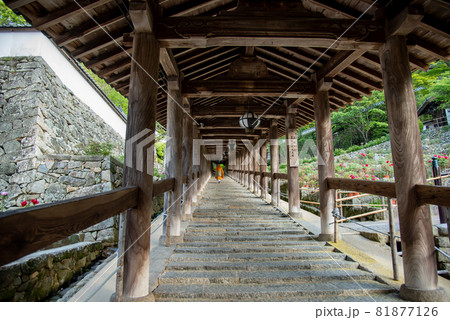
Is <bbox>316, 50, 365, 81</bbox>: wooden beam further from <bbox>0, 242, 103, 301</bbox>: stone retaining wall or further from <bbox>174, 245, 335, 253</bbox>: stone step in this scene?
<bbox>0, 242, 103, 301</bbox>: stone retaining wall

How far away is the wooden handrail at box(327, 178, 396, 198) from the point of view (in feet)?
9.20

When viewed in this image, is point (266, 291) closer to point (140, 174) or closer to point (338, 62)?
point (140, 174)

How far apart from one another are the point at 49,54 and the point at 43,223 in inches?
357

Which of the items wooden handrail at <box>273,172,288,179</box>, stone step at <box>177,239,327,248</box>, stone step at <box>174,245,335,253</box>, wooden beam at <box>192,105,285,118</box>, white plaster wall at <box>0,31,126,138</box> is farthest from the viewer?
white plaster wall at <box>0,31,126,138</box>

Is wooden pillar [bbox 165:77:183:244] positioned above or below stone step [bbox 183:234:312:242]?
above

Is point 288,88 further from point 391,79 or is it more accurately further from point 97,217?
point 97,217

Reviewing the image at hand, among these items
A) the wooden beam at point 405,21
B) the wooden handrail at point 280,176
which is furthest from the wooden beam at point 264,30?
the wooden handrail at point 280,176

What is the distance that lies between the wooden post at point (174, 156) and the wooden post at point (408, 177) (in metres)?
3.40

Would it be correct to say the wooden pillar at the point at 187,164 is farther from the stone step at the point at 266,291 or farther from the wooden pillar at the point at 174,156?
the stone step at the point at 266,291

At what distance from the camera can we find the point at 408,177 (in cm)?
264

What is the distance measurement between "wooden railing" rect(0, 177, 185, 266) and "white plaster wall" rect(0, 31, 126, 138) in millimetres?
8521

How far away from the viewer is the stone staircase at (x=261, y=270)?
262 cm

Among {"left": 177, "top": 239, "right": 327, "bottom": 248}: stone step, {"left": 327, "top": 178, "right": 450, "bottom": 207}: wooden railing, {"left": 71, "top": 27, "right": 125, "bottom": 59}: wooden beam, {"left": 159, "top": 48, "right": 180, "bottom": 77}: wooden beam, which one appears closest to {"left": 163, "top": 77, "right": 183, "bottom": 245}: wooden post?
{"left": 159, "top": 48, "right": 180, "bottom": 77}: wooden beam

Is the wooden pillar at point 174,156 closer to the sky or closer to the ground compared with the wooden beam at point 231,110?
closer to the ground
